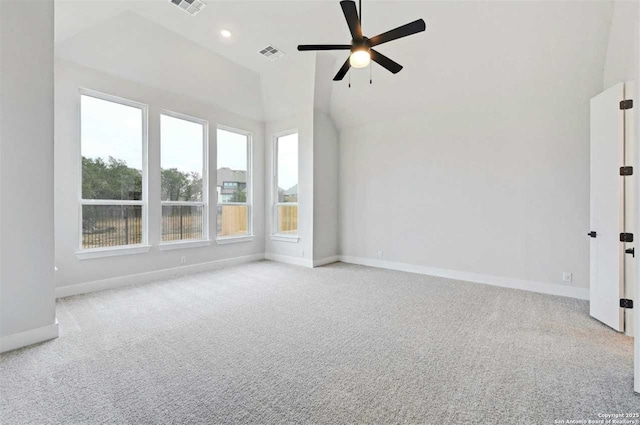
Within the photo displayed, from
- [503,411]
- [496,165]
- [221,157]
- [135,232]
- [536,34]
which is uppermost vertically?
[536,34]

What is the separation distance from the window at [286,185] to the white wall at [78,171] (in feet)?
3.01

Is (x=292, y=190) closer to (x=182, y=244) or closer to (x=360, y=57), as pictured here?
(x=182, y=244)

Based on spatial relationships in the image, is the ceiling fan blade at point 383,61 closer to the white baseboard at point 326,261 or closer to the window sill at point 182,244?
the white baseboard at point 326,261

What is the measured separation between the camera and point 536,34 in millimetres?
3533

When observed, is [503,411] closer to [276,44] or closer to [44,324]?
[44,324]

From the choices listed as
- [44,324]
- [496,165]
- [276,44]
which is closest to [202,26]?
[276,44]

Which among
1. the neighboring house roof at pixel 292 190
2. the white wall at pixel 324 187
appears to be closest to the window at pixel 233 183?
the neighboring house roof at pixel 292 190

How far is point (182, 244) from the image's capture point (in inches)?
194

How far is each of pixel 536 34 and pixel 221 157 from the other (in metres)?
5.31

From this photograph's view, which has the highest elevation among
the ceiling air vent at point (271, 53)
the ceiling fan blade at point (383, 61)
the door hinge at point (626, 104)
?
the ceiling air vent at point (271, 53)

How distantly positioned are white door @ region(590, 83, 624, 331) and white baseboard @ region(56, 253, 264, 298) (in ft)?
18.0

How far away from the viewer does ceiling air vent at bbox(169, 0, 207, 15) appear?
11.2 ft

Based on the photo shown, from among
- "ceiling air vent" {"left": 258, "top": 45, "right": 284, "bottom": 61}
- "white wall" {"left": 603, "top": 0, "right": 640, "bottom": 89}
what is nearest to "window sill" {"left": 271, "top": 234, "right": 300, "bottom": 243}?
"ceiling air vent" {"left": 258, "top": 45, "right": 284, "bottom": 61}

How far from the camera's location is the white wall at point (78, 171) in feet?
12.1
